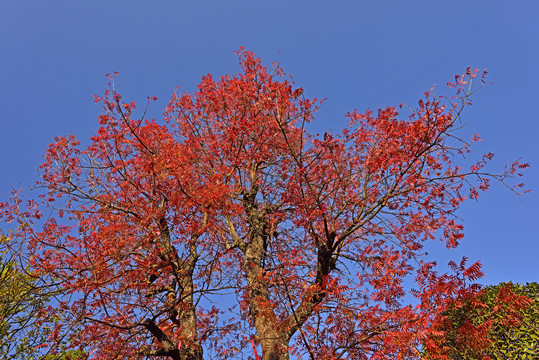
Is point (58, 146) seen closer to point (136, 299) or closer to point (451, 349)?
point (136, 299)

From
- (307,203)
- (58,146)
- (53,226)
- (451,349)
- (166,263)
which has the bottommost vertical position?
(451,349)

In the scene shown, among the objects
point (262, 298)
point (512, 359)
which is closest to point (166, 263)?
point (262, 298)

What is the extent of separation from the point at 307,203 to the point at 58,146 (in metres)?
6.10

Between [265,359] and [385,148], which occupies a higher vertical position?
[385,148]

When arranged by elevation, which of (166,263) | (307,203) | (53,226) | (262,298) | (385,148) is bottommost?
(262,298)

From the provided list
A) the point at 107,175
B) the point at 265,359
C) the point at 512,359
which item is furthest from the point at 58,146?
the point at 512,359

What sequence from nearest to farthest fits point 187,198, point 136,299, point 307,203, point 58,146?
point 307,203 → point 136,299 → point 187,198 → point 58,146

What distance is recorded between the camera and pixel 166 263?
788cm

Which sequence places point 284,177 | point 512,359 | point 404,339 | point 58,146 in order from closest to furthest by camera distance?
point 404,339, point 512,359, point 58,146, point 284,177

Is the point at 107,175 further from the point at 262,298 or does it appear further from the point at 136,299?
the point at 262,298

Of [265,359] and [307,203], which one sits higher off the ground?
[307,203]

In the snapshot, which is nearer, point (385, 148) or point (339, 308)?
point (339, 308)

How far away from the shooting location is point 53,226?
8.39m

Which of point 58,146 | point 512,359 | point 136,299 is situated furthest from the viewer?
point 58,146
